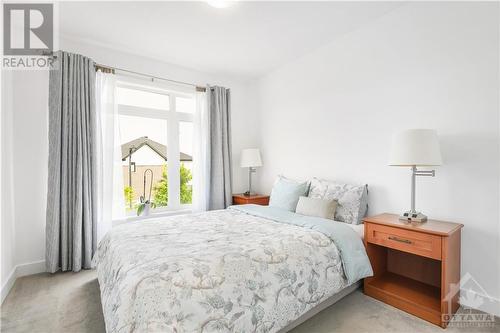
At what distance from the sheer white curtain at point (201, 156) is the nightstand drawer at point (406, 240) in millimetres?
2350

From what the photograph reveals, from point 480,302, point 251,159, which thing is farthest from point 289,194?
point 480,302

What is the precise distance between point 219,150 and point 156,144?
92 cm

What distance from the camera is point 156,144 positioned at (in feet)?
11.8

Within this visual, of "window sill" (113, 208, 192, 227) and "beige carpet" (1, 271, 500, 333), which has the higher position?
"window sill" (113, 208, 192, 227)

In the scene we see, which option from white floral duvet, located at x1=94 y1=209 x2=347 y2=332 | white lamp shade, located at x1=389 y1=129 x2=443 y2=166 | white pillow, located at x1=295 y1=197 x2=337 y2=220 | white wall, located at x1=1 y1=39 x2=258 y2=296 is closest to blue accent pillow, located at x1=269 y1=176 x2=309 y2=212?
white pillow, located at x1=295 y1=197 x2=337 y2=220

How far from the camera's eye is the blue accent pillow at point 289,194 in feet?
9.70

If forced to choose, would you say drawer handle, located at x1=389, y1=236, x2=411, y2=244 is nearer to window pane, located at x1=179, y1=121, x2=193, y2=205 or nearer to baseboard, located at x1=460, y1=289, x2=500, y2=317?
baseboard, located at x1=460, y1=289, x2=500, y2=317

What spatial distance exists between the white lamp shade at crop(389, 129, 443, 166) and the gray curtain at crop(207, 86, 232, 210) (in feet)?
8.20

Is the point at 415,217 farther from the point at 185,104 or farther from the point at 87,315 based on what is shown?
the point at 185,104

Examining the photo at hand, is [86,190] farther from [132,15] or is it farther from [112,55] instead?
[132,15]

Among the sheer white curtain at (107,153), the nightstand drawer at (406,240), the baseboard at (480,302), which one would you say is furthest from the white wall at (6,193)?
the baseboard at (480,302)

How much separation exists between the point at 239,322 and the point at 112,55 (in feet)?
11.0

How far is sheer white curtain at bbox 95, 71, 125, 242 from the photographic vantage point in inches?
120

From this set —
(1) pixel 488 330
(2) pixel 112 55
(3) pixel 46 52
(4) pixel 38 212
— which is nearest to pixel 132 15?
(2) pixel 112 55
